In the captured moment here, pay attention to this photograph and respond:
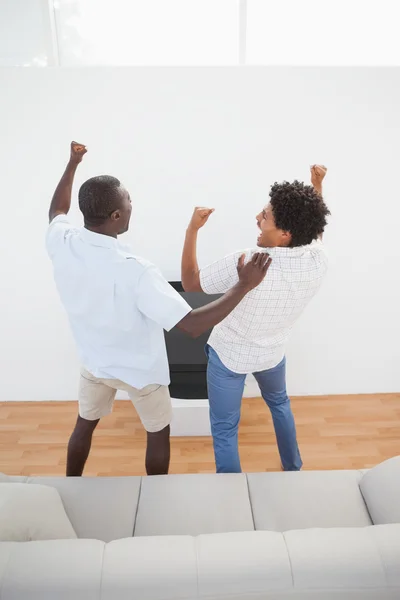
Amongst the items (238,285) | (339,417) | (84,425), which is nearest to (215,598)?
(238,285)

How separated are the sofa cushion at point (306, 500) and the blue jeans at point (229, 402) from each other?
0.27 m

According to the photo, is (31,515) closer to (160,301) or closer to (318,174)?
(160,301)

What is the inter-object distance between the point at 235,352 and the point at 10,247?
1715 mm

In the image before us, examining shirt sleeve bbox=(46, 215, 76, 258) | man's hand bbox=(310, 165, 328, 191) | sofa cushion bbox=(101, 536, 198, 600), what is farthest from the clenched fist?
sofa cushion bbox=(101, 536, 198, 600)

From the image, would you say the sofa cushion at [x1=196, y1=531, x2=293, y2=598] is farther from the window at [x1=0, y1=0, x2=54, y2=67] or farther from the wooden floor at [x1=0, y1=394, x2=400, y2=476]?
the window at [x1=0, y1=0, x2=54, y2=67]

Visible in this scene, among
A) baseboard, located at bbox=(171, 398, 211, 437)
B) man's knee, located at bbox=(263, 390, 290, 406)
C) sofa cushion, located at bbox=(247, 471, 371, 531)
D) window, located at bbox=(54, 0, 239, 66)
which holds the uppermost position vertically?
window, located at bbox=(54, 0, 239, 66)

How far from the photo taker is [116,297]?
5.63 feet

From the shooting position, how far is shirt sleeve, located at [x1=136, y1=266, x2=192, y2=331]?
5.44ft

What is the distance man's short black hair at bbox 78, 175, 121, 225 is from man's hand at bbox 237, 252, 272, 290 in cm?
46

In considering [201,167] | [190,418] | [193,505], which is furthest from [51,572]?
[201,167]

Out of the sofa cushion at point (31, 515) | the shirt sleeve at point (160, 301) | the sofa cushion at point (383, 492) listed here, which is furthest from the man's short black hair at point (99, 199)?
the sofa cushion at point (383, 492)

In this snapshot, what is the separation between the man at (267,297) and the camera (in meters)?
1.76

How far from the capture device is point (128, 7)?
285 cm

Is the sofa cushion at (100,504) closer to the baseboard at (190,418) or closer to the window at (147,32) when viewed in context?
the baseboard at (190,418)
